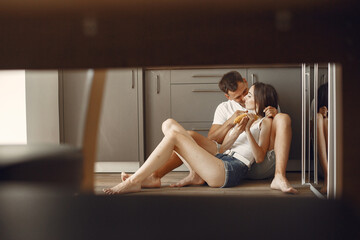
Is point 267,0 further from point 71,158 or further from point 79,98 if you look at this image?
point 79,98

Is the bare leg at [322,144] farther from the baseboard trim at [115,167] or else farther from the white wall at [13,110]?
the white wall at [13,110]

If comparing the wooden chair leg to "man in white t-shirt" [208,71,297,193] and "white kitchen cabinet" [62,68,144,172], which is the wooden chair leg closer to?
"man in white t-shirt" [208,71,297,193]

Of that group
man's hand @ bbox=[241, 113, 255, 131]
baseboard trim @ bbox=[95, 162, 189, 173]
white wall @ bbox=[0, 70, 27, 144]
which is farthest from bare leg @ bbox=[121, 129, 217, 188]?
white wall @ bbox=[0, 70, 27, 144]

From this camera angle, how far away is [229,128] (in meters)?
2.02

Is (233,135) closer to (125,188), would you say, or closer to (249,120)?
(249,120)

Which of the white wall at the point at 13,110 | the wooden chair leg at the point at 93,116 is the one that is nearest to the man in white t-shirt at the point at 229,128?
the wooden chair leg at the point at 93,116

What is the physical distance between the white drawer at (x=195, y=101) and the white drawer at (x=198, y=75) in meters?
0.03

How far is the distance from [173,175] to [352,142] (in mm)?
1897

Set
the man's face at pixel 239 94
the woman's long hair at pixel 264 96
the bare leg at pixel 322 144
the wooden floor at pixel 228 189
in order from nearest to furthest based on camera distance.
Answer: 1. the bare leg at pixel 322 144
2. the wooden floor at pixel 228 189
3. the woman's long hair at pixel 264 96
4. the man's face at pixel 239 94

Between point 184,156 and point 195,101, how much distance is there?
73cm

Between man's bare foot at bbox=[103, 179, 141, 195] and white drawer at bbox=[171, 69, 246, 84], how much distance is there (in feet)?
3.08

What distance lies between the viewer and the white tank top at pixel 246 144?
184cm

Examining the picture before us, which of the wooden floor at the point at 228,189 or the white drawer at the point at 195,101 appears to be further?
the white drawer at the point at 195,101

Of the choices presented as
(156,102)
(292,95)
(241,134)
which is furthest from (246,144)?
(156,102)
